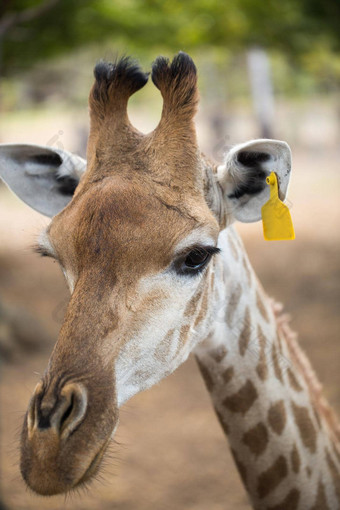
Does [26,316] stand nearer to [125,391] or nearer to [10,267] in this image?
[10,267]

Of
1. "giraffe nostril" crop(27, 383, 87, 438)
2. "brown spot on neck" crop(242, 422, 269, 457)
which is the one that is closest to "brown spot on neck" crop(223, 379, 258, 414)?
"brown spot on neck" crop(242, 422, 269, 457)

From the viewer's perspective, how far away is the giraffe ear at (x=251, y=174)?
9.02 feet

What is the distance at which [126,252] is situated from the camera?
7.61 ft

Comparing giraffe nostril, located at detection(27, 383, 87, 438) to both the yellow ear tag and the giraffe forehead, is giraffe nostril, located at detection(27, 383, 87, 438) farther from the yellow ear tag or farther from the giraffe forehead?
the yellow ear tag

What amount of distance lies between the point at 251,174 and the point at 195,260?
0.67 m

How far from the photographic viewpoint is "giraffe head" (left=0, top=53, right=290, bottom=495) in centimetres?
208

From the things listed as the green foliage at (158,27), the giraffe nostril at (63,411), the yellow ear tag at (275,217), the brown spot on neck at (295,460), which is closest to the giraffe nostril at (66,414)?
the giraffe nostril at (63,411)

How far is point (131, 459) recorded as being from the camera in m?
5.91

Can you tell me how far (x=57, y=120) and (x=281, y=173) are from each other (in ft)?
128

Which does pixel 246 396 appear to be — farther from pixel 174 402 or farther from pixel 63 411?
pixel 174 402

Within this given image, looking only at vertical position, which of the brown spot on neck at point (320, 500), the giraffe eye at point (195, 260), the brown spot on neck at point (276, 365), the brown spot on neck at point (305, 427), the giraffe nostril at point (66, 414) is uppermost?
the giraffe eye at point (195, 260)

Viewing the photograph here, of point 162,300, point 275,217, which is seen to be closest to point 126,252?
point 162,300

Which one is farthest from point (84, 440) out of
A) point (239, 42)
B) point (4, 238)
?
point (4, 238)

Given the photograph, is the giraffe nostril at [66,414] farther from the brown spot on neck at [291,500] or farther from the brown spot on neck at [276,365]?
the brown spot on neck at [291,500]
